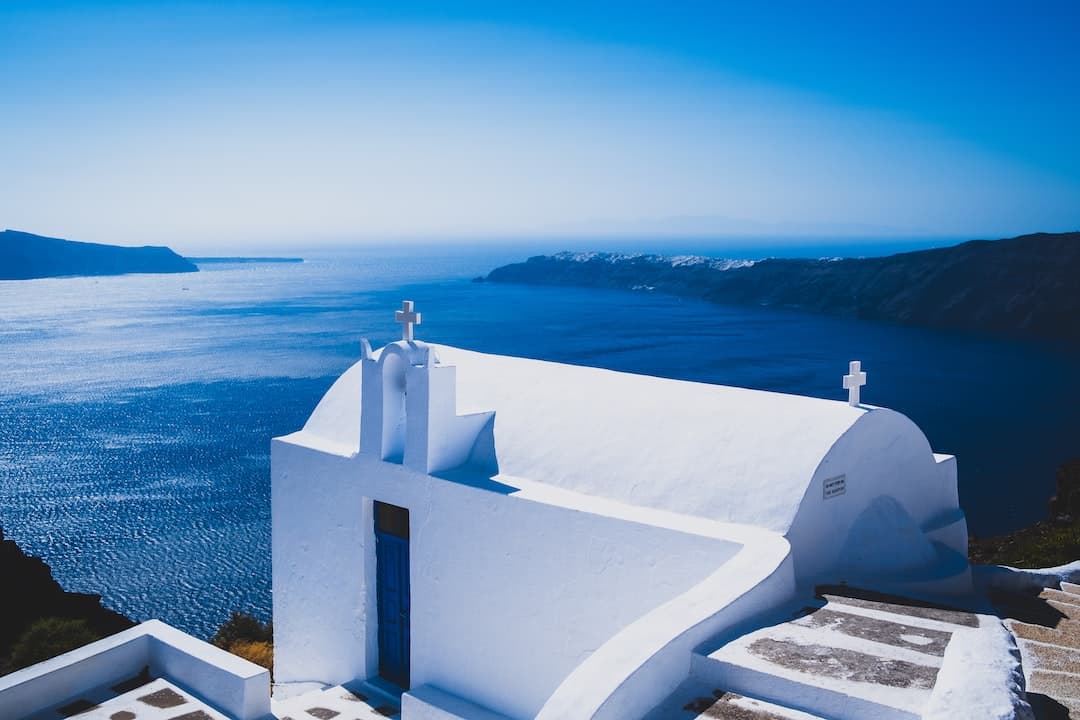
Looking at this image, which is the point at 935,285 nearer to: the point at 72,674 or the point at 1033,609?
the point at 1033,609

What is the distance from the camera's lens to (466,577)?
7812mm

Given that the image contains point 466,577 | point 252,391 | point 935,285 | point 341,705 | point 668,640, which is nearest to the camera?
point 668,640

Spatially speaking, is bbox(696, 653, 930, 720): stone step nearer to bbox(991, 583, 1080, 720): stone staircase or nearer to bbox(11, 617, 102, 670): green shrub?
bbox(991, 583, 1080, 720): stone staircase

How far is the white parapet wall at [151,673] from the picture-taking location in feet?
20.7

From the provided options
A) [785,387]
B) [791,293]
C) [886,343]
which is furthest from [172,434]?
[791,293]

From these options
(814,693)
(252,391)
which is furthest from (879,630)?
(252,391)

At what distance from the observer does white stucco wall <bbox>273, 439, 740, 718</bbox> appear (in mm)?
6719

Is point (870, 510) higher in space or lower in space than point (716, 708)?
higher

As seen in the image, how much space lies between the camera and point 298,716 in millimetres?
7996

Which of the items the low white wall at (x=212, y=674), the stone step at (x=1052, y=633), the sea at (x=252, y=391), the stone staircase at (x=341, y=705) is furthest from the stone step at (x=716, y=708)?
the sea at (x=252, y=391)

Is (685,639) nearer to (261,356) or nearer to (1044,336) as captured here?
(261,356)

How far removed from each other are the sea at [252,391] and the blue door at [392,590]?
59 centimetres

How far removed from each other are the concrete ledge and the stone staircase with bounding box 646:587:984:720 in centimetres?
326

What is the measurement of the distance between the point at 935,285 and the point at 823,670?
72.3 m
